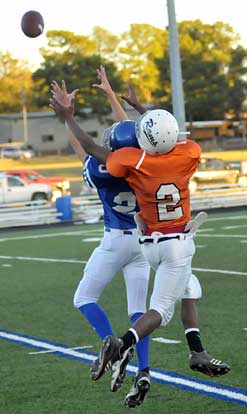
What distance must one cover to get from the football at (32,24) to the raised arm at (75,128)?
8503 mm

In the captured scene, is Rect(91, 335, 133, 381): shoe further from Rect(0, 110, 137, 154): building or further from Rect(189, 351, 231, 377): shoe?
Rect(0, 110, 137, 154): building

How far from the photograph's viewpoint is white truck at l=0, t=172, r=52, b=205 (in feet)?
106

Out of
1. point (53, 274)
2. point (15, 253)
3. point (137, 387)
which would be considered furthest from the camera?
point (15, 253)

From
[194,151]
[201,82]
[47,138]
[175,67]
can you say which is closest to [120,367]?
[194,151]

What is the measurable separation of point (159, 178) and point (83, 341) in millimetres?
3248

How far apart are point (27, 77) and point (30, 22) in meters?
107

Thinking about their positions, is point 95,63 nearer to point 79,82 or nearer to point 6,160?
point 79,82

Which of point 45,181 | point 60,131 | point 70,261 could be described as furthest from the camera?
point 60,131

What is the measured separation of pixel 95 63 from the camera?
247 feet

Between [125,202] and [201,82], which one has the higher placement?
[125,202]

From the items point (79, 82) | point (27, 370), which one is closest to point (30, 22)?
point (27, 370)

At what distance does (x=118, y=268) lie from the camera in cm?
657

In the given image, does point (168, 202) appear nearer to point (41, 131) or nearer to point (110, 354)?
point (110, 354)

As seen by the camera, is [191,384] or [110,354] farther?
[191,384]
